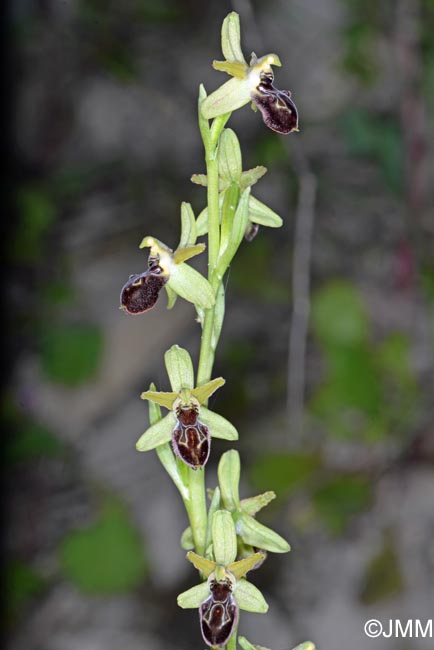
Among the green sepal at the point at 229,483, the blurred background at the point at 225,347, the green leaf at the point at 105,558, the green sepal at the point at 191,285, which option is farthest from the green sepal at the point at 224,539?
the green leaf at the point at 105,558

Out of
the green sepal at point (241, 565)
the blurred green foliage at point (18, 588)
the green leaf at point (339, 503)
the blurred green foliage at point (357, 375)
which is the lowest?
the green sepal at point (241, 565)

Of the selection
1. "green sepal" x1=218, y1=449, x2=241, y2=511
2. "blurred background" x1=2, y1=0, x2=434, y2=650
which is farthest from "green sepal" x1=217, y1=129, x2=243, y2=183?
"blurred background" x1=2, y1=0, x2=434, y2=650

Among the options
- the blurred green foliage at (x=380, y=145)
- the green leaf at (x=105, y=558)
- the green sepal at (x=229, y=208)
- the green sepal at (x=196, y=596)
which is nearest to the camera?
the green sepal at (x=196, y=596)

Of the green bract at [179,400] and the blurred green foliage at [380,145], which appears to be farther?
the blurred green foliage at [380,145]

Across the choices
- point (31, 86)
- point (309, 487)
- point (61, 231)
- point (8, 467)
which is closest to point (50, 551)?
point (8, 467)

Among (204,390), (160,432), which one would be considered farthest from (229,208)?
(160,432)

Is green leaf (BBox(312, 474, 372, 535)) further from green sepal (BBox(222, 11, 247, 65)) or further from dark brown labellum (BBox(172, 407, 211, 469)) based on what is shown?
green sepal (BBox(222, 11, 247, 65))

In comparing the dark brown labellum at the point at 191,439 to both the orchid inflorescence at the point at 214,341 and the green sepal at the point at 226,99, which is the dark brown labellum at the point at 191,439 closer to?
the orchid inflorescence at the point at 214,341

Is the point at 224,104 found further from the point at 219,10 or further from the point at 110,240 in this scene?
the point at 219,10
